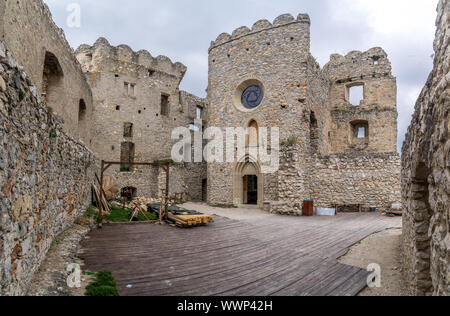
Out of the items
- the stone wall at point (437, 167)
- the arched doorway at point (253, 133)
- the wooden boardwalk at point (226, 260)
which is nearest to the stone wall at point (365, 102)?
the arched doorway at point (253, 133)

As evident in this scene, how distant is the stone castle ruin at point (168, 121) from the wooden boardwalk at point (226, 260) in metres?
1.17

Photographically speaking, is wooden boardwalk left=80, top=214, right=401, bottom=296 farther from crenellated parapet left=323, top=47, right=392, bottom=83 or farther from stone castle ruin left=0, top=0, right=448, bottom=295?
crenellated parapet left=323, top=47, right=392, bottom=83

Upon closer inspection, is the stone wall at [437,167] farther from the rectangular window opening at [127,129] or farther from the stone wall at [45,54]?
the rectangular window opening at [127,129]

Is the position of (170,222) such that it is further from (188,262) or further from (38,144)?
(38,144)

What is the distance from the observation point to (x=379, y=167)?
39.0 feet

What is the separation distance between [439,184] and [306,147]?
36.4 ft

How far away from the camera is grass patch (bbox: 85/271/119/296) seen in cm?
320

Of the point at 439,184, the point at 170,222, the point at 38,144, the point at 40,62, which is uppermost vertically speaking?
the point at 40,62

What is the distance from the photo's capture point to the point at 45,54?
26.4 feet

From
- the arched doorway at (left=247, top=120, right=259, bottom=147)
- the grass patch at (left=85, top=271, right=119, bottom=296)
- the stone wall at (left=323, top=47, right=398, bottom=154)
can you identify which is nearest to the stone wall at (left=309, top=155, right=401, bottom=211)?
the arched doorway at (left=247, top=120, right=259, bottom=147)
